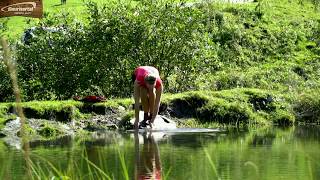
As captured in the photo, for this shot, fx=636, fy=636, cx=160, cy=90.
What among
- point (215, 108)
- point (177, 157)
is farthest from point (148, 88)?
point (215, 108)

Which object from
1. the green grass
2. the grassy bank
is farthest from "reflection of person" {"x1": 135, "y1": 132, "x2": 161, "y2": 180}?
the green grass

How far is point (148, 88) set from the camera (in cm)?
1082

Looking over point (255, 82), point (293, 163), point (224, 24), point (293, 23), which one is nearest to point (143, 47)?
point (255, 82)

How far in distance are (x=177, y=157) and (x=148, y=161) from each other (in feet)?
1.78

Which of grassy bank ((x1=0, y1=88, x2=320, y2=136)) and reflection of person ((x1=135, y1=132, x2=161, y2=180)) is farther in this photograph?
grassy bank ((x1=0, y1=88, x2=320, y2=136))

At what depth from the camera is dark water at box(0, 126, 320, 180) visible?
6.23 m

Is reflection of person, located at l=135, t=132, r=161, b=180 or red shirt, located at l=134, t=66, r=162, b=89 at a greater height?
red shirt, located at l=134, t=66, r=162, b=89

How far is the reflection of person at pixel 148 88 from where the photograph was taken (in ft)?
34.6

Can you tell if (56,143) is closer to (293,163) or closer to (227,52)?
(293,163)

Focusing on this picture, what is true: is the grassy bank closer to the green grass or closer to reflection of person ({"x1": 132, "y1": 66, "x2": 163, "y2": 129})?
reflection of person ({"x1": 132, "y1": 66, "x2": 163, "y2": 129})

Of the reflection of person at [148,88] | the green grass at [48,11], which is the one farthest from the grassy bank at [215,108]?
the green grass at [48,11]

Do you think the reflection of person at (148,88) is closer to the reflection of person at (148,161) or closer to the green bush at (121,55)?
the reflection of person at (148,161)

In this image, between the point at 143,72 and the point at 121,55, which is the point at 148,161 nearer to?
the point at 143,72

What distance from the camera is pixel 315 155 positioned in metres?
8.20
